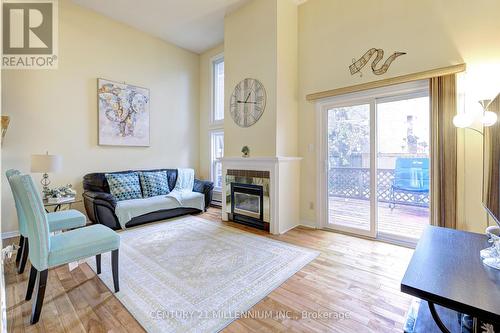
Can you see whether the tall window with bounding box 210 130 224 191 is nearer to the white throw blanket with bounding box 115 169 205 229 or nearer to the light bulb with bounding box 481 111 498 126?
the white throw blanket with bounding box 115 169 205 229

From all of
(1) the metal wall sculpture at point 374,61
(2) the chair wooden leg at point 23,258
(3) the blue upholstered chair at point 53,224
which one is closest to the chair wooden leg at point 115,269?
(3) the blue upholstered chair at point 53,224

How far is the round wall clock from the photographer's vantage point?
383 cm

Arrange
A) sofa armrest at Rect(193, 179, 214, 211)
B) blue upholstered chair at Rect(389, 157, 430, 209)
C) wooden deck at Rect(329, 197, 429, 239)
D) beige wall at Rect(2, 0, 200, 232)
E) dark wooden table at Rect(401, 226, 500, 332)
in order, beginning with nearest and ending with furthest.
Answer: dark wooden table at Rect(401, 226, 500, 332)
blue upholstered chair at Rect(389, 157, 430, 209)
wooden deck at Rect(329, 197, 429, 239)
beige wall at Rect(2, 0, 200, 232)
sofa armrest at Rect(193, 179, 214, 211)

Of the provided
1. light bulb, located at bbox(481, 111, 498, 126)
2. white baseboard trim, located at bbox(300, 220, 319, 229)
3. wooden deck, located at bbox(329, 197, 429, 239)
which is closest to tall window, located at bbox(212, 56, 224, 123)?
white baseboard trim, located at bbox(300, 220, 319, 229)

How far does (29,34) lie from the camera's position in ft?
11.8

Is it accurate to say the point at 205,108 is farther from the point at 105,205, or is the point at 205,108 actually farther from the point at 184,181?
the point at 105,205

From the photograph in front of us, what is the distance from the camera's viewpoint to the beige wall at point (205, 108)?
5.67m

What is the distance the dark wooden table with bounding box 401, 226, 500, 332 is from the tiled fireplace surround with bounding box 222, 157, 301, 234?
2.16m

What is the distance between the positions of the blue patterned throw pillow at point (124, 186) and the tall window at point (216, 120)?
5.77 ft

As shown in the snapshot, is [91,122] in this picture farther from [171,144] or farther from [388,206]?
[388,206]

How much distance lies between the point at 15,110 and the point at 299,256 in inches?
173

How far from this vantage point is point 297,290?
2152 mm

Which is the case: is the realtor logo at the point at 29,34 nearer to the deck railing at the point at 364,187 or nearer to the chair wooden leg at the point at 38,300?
the chair wooden leg at the point at 38,300

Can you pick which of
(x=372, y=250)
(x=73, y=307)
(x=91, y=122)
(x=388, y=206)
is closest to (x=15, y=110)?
(x=91, y=122)
